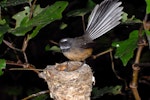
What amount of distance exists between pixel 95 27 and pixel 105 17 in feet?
0.61

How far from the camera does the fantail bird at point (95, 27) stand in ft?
9.34

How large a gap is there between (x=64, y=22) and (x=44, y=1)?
33 cm

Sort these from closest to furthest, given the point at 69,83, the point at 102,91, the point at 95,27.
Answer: the point at 69,83, the point at 95,27, the point at 102,91

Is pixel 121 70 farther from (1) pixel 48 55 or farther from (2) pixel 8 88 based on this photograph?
(2) pixel 8 88

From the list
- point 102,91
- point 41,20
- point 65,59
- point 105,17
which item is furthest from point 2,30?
point 65,59

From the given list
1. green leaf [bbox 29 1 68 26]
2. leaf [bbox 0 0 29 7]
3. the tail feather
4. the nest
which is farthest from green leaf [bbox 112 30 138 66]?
leaf [bbox 0 0 29 7]

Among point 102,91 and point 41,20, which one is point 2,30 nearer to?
point 41,20

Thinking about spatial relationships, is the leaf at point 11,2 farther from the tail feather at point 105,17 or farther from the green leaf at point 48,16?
the tail feather at point 105,17

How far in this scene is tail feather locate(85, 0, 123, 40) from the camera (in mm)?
2834

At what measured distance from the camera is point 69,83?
2842 mm

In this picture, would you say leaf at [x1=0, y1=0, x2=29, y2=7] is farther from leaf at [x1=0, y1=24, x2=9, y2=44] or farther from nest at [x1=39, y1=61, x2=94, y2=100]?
nest at [x1=39, y1=61, x2=94, y2=100]

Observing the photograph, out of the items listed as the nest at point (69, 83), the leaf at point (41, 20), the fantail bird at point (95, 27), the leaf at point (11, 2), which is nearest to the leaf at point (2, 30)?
the leaf at point (41, 20)

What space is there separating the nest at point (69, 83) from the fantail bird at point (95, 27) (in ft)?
1.07

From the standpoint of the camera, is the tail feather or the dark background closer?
the tail feather
